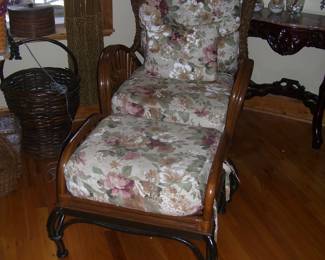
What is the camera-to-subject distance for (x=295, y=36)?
83.7 inches

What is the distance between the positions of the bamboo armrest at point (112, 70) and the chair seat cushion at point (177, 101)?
5 cm

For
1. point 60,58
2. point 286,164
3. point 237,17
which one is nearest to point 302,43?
point 237,17

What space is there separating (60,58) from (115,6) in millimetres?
439

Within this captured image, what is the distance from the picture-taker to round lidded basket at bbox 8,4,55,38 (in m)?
2.15

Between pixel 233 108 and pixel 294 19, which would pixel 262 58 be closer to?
pixel 294 19

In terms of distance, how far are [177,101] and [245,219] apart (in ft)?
1.96

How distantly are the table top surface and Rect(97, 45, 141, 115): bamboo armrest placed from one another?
688mm

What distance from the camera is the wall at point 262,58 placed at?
2443 mm

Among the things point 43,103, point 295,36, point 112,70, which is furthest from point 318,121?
point 43,103

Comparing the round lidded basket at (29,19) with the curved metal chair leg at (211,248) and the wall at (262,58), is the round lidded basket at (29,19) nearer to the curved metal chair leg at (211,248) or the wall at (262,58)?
the wall at (262,58)

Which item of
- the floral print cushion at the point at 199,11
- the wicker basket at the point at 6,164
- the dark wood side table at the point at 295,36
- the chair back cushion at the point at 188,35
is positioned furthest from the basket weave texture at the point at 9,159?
the dark wood side table at the point at 295,36

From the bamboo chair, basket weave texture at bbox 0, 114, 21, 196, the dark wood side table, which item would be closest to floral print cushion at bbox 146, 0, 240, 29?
the dark wood side table

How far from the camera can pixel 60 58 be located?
2.50m

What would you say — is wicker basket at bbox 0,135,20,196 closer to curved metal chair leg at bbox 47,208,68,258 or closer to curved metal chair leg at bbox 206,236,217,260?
curved metal chair leg at bbox 47,208,68,258
